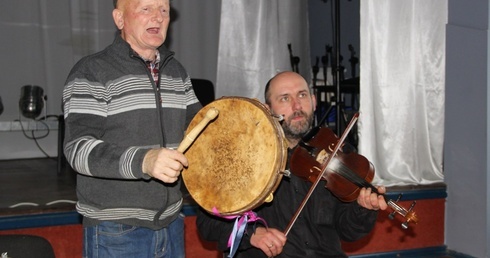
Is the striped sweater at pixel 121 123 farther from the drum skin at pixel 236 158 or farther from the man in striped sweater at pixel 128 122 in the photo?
the drum skin at pixel 236 158

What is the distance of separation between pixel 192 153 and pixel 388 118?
2562 millimetres

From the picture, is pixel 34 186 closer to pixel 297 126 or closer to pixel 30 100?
pixel 30 100

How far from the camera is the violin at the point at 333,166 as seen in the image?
8.77 ft

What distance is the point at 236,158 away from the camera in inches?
81.8

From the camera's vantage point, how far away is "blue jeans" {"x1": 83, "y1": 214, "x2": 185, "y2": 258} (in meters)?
2.11

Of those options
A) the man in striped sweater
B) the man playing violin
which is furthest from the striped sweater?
the man playing violin

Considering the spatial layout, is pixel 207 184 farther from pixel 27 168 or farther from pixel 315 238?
pixel 27 168

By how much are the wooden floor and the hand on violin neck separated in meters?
1.76

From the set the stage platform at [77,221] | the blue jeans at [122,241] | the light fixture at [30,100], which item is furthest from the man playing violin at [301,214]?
the light fixture at [30,100]

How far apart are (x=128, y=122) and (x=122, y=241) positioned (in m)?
0.38

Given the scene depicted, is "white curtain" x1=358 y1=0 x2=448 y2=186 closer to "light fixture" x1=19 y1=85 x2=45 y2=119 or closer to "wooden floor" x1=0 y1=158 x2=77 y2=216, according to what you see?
"wooden floor" x1=0 y1=158 x2=77 y2=216

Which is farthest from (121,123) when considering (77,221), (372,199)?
(77,221)

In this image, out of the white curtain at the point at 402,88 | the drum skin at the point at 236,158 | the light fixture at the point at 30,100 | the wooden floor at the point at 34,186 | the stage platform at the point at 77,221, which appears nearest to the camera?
the drum skin at the point at 236,158

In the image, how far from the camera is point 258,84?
5.11 m
